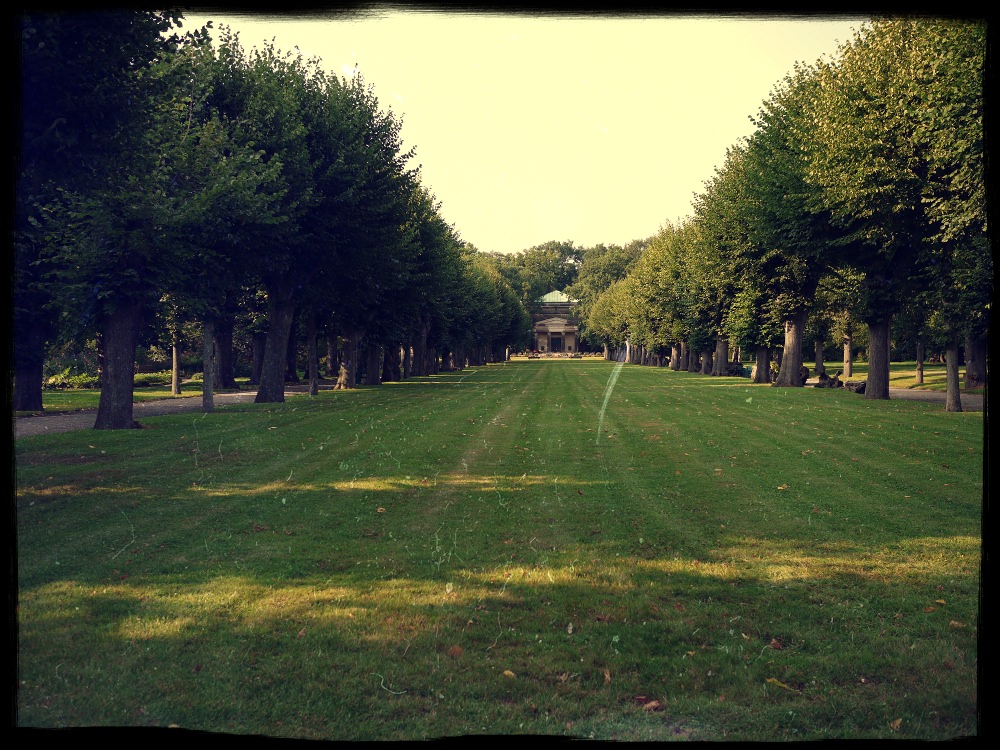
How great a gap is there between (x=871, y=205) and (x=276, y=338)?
27.4 m

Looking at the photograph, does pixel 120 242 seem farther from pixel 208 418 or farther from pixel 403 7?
pixel 403 7

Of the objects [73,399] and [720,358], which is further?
[720,358]

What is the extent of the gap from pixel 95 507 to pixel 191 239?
1524cm

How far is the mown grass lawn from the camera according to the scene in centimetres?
519

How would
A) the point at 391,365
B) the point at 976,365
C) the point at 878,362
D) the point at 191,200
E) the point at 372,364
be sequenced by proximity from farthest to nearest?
the point at 391,365, the point at 372,364, the point at 976,365, the point at 878,362, the point at 191,200

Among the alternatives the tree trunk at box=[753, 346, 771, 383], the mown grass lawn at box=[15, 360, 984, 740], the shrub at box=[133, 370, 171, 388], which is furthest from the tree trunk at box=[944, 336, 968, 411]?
the shrub at box=[133, 370, 171, 388]

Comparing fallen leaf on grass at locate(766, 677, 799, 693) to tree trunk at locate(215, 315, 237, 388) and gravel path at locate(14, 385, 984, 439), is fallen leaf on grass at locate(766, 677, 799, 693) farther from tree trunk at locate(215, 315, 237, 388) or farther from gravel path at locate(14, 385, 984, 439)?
tree trunk at locate(215, 315, 237, 388)

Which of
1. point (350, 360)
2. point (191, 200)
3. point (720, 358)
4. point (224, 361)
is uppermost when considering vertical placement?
point (191, 200)

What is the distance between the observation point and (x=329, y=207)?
33.6 meters

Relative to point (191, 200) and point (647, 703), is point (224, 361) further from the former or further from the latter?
point (647, 703)

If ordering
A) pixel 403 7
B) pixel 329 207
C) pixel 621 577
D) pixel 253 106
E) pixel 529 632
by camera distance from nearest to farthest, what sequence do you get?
pixel 403 7 < pixel 529 632 < pixel 621 577 < pixel 253 106 < pixel 329 207

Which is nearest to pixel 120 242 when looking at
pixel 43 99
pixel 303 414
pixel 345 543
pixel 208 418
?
pixel 208 418

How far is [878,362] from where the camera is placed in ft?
122

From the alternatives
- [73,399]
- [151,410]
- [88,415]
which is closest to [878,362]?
[151,410]
